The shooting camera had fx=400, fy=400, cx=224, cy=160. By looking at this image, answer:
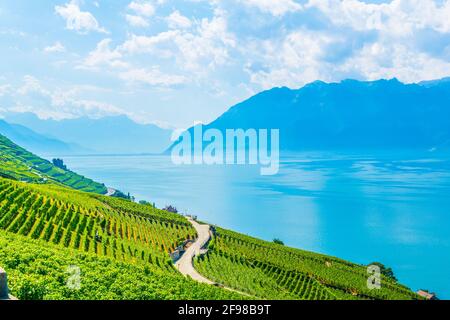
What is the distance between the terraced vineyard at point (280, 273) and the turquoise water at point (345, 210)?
2256cm

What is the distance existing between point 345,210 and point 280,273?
248 ft

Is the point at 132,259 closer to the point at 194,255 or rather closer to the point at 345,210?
the point at 194,255

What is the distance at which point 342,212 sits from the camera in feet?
352

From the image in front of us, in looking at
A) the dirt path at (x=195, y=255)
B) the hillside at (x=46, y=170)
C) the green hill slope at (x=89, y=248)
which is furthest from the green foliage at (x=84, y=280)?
the hillside at (x=46, y=170)

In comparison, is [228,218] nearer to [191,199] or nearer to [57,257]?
[191,199]

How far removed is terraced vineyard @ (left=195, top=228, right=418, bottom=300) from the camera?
3086cm

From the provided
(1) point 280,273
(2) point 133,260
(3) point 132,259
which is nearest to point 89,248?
(3) point 132,259

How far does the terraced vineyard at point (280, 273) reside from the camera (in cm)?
3086

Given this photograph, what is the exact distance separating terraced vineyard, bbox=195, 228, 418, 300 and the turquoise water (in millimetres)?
22557

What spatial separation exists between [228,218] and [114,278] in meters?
92.1

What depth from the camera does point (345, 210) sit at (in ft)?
359

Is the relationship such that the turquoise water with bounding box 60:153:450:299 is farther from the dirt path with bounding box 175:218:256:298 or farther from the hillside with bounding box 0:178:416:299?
the dirt path with bounding box 175:218:256:298

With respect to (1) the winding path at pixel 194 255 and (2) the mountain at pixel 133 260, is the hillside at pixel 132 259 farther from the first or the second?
(1) the winding path at pixel 194 255

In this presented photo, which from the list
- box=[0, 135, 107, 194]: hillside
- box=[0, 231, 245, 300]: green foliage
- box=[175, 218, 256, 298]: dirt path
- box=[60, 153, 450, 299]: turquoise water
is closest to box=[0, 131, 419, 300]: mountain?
box=[0, 231, 245, 300]: green foliage
